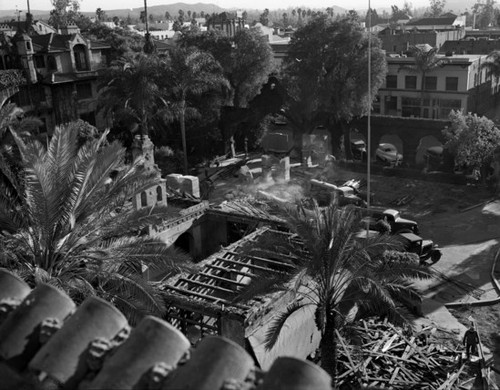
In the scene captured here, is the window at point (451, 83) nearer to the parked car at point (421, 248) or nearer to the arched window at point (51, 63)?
the parked car at point (421, 248)

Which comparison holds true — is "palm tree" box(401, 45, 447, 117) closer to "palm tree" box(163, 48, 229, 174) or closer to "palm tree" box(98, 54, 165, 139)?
"palm tree" box(163, 48, 229, 174)

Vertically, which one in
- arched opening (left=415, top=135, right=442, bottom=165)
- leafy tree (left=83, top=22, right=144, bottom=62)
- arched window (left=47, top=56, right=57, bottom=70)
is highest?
leafy tree (left=83, top=22, right=144, bottom=62)

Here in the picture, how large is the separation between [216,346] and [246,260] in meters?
18.2

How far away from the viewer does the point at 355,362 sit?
19797 millimetres

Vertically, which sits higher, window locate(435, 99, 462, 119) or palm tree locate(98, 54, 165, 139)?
palm tree locate(98, 54, 165, 139)

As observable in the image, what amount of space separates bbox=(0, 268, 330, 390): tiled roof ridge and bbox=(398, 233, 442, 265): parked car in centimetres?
2164

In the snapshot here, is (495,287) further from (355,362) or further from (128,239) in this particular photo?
(128,239)

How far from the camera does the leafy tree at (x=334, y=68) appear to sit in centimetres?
4306

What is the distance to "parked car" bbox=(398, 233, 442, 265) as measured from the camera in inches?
1076

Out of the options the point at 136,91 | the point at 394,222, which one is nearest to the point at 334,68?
the point at 136,91

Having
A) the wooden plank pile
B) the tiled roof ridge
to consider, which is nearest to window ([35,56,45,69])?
the wooden plank pile

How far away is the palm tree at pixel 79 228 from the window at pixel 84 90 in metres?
36.9

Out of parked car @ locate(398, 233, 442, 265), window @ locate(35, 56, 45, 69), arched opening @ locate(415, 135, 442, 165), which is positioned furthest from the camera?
window @ locate(35, 56, 45, 69)

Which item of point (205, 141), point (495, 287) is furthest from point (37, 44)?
point (495, 287)
